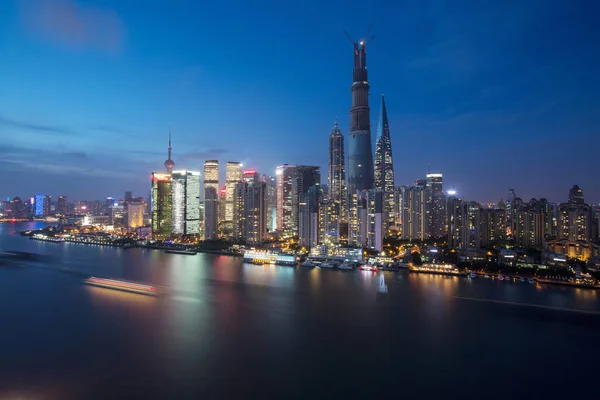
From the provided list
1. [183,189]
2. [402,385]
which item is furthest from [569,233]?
[183,189]

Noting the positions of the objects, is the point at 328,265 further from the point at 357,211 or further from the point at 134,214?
the point at 134,214

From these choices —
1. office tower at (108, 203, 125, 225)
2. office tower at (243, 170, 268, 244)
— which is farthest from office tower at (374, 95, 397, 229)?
office tower at (108, 203, 125, 225)

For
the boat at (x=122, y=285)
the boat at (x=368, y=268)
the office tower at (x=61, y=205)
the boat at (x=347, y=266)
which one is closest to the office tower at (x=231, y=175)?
the boat at (x=347, y=266)

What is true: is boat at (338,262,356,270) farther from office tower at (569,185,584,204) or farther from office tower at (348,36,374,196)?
office tower at (569,185,584,204)

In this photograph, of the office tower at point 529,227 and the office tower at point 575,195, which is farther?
the office tower at point 575,195

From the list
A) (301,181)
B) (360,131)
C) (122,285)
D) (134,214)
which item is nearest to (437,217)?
(360,131)

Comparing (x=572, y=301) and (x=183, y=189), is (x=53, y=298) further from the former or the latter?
(x=183, y=189)

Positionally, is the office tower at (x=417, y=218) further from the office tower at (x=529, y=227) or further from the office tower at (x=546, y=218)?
the office tower at (x=546, y=218)
